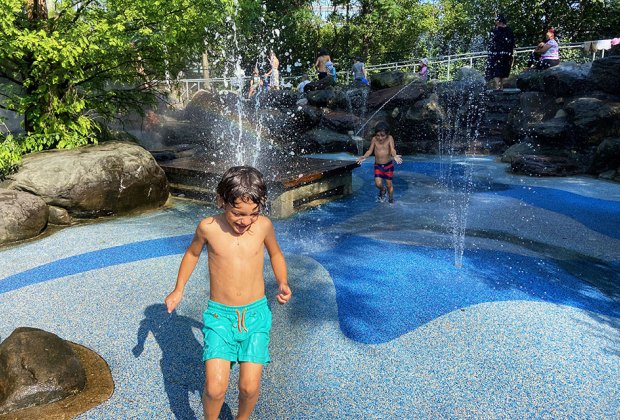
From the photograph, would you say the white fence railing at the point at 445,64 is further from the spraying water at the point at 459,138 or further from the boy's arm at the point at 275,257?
the boy's arm at the point at 275,257

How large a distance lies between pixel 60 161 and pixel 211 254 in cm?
542

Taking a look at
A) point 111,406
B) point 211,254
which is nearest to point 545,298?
point 211,254

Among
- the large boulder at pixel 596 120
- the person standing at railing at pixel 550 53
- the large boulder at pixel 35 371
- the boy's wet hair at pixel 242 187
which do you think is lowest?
the large boulder at pixel 35 371

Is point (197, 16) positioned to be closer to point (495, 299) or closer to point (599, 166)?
point (495, 299)

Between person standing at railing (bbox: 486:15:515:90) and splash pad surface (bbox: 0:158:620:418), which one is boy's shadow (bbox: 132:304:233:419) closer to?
splash pad surface (bbox: 0:158:620:418)

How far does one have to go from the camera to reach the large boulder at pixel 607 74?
10.5 m

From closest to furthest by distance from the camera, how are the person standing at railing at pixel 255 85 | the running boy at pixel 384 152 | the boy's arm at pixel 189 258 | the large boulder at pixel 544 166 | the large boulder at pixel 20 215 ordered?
the boy's arm at pixel 189 258, the large boulder at pixel 20 215, the running boy at pixel 384 152, the large boulder at pixel 544 166, the person standing at railing at pixel 255 85

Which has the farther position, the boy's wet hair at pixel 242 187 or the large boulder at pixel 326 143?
the large boulder at pixel 326 143

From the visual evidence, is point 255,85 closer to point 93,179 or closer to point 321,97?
point 321,97

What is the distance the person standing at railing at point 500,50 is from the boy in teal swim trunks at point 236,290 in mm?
13781

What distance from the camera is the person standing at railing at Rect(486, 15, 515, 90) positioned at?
14.0 m

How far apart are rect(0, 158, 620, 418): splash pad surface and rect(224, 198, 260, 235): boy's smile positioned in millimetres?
1130

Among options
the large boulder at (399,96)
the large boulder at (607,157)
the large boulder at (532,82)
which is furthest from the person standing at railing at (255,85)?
the large boulder at (607,157)

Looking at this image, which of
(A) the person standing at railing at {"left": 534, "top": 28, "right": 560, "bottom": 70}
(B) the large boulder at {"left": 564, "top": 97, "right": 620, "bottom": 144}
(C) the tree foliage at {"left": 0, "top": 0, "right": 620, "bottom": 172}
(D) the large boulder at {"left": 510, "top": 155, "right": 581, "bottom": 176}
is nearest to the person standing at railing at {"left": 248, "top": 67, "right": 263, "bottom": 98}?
(C) the tree foliage at {"left": 0, "top": 0, "right": 620, "bottom": 172}
